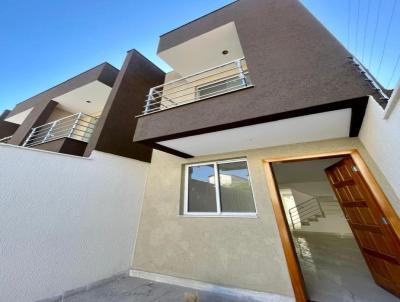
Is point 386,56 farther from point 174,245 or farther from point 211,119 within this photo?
point 174,245

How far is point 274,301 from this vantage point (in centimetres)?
258

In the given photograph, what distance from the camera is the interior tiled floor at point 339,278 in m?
2.57

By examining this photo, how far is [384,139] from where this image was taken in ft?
6.56

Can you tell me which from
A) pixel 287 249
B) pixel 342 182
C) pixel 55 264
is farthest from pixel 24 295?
pixel 342 182

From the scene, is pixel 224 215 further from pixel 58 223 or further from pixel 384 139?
pixel 58 223

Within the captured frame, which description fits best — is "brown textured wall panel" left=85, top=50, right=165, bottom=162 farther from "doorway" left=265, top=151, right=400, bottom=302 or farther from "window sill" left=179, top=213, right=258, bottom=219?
"doorway" left=265, top=151, right=400, bottom=302

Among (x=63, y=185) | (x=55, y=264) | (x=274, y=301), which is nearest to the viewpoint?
(x=274, y=301)

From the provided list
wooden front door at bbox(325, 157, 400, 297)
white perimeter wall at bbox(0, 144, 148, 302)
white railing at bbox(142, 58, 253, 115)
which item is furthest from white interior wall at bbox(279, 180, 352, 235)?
white perimeter wall at bbox(0, 144, 148, 302)

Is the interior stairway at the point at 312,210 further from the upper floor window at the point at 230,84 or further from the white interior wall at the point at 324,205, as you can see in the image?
the upper floor window at the point at 230,84

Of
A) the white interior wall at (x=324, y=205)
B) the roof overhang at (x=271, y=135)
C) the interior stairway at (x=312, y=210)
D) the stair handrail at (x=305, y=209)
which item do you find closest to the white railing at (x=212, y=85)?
the roof overhang at (x=271, y=135)

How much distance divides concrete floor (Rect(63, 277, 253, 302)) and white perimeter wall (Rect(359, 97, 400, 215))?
2984 millimetres

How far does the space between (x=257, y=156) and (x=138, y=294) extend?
3.64 m

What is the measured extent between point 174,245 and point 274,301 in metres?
2.14

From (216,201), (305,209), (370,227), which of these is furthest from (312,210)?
(216,201)
